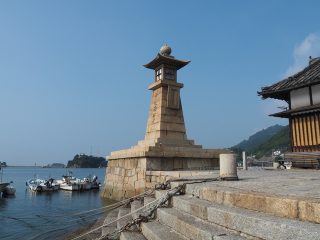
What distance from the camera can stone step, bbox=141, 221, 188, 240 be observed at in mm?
Result: 4629

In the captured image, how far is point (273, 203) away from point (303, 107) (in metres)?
12.8

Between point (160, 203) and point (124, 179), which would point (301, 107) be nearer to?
point (124, 179)

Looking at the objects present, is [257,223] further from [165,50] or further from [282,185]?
[165,50]

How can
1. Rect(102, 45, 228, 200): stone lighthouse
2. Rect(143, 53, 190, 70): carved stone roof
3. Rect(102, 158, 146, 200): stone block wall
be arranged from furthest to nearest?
Rect(143, 53, 190, 70): carved stone roof → Rect(102, 158, 146, 200): stone block wall → Rect(102, 45, 228, 200): stone lighthouse

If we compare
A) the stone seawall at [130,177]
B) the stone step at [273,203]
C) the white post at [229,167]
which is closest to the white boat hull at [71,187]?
the stone seawall at [130,177]

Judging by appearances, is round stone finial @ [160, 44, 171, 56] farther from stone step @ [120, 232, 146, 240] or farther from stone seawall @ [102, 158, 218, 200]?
stone step @ [120, 232, 146, 240]

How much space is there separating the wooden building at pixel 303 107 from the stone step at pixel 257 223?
11705 millimetres

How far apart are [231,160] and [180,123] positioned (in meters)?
11.0

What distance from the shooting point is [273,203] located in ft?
12.4

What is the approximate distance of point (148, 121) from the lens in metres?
19.2

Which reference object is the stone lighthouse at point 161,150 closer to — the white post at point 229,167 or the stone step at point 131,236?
the white post at point 229,167

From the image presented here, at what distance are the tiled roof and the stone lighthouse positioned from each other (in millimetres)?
4416

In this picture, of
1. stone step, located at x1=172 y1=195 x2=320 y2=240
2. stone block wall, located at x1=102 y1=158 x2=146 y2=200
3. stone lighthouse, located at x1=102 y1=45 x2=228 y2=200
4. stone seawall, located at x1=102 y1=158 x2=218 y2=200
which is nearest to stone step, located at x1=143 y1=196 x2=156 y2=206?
stone step, located at x1=172 y1=195 x2=320 y2=240

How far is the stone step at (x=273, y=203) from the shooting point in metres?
3.30
